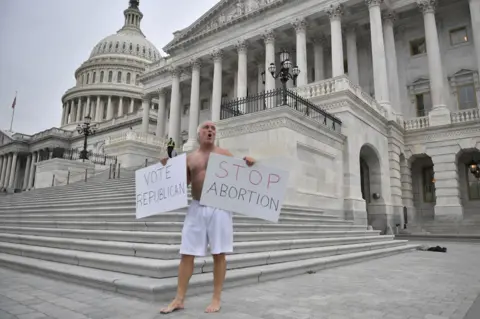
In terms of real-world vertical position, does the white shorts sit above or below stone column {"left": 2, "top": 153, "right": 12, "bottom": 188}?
below

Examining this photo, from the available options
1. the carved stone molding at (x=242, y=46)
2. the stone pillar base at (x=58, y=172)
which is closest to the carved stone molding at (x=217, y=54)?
the carved stone molding at (x=242, y=46)

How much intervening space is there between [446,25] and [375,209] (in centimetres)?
1854

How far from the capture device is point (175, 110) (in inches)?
1512

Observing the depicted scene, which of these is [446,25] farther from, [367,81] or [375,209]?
[375,209]

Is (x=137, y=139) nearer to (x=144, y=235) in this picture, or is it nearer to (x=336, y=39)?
(x=336, y=39)

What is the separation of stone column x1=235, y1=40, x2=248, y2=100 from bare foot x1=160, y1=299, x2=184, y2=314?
2797 centimetres

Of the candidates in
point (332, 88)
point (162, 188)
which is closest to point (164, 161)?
point (162, 188)

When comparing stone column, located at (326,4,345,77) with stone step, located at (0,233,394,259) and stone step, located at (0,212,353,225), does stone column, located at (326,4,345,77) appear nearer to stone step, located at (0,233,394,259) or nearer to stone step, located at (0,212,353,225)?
stone step, located at (0,212,353,225)

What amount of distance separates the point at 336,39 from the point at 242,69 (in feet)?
30.2

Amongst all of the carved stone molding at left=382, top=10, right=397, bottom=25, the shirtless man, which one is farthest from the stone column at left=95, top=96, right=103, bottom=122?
the shirtless man

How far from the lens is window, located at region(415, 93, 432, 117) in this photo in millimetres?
27844

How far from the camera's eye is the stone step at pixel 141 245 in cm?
599

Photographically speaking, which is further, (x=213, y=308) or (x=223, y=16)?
(x=223, y=16)

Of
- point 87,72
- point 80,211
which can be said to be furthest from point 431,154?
point 87,72
